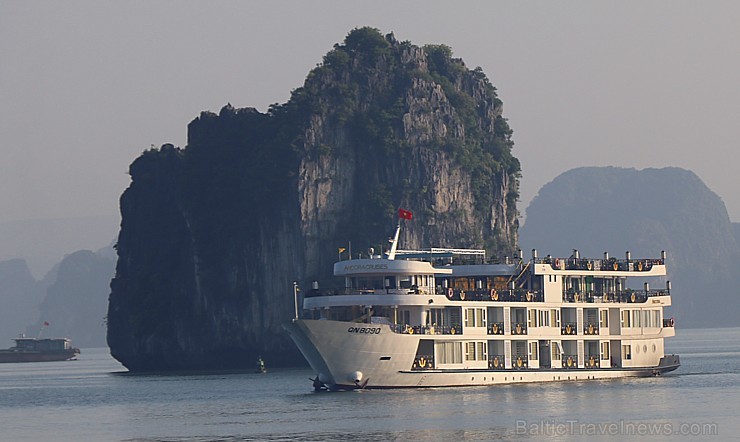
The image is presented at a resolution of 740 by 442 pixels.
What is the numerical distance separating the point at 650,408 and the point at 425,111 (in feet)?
302

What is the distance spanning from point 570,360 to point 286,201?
67383mm

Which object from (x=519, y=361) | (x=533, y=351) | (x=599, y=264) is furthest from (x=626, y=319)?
(x=519, y=361)

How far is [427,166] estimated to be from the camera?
15975 cm

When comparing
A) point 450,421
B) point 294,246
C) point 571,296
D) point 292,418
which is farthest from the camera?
point 294,246

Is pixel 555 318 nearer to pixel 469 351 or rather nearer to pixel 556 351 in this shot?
pixel 556 351

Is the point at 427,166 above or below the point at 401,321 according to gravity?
above

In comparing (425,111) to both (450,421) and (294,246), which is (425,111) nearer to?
(294,246)

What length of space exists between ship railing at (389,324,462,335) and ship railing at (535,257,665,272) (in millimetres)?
7726

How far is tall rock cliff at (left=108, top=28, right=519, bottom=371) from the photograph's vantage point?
15400cm

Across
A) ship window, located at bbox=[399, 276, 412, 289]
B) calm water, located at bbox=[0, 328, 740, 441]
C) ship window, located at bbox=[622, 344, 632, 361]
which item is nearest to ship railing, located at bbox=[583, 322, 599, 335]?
ship window, located at bbox=[622, 344, 632, 361]

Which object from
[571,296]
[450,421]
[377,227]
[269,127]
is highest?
[269,127]

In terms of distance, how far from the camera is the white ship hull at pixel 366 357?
262 feet

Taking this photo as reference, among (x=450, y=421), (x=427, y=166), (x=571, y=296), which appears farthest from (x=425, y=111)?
(x=450, y=421)

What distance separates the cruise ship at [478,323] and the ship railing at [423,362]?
53 millimetres
